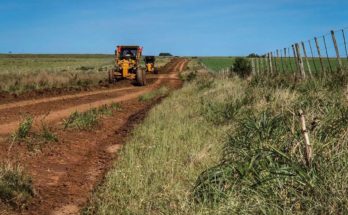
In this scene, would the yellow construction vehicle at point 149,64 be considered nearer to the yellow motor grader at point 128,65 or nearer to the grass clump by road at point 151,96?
the yellow motor grader at point 128,65

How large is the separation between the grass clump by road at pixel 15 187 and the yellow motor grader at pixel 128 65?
22.9 m

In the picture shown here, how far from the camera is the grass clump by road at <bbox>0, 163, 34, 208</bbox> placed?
582 cm

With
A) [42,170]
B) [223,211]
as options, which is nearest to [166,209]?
[223,211]

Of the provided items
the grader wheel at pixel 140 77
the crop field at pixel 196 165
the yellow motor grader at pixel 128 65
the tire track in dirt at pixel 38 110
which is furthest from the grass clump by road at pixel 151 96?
the crop field at pixel 196 165

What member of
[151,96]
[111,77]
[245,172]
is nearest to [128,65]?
[111,77]

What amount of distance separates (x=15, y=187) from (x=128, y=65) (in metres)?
23.9

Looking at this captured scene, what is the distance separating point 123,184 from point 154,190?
0.60m

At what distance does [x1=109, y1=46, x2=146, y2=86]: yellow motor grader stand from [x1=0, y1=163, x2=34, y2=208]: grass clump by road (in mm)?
22932

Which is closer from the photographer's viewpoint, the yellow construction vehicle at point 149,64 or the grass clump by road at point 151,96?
the grass clump by road at point 151,96

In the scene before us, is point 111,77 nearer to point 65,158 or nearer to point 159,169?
point 65,158

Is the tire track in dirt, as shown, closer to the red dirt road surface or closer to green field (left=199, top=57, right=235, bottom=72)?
the red dirt road surface

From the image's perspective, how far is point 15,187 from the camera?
6.12 metres

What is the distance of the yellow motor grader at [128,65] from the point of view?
29461 millimetres

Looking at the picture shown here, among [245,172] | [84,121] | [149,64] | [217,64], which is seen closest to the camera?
[245,172]
